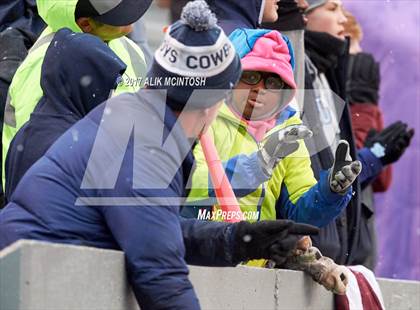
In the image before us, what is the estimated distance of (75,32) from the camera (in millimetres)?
5930

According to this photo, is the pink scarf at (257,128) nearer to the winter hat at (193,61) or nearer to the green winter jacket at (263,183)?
the green winter jacket at (263,183)

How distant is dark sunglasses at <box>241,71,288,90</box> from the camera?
6.47 meters

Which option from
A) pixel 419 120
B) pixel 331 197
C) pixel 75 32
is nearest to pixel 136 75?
pixel 75 32

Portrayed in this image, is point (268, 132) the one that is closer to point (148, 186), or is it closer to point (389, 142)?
point (148, 186)

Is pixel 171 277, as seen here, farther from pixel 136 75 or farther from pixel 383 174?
pixel 383 174

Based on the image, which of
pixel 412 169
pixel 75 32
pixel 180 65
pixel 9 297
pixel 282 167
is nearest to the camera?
pixel 9 297

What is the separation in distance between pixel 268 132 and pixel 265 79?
1.38 feet

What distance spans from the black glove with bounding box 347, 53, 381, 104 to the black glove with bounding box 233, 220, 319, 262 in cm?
527

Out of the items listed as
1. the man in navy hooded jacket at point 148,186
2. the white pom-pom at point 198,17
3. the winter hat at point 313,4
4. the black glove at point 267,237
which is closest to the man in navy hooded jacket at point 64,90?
the man in navy hooded jacket at point 148,186

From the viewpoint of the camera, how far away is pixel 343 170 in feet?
19.5

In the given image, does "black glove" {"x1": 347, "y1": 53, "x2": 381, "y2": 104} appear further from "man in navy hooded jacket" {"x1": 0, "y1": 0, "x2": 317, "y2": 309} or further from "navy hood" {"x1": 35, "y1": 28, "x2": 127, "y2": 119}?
"man in navy hooded jacket" {"x1": 0, "y1": 0, "x2": 317, "y2": 309}

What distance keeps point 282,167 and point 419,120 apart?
4.31 m

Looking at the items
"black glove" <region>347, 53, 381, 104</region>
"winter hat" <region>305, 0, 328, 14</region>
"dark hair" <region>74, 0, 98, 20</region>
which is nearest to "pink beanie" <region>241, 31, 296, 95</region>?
"dark hair" <region>74, 0, 98, 20</region>

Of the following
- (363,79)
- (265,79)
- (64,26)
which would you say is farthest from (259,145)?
(363,79)
